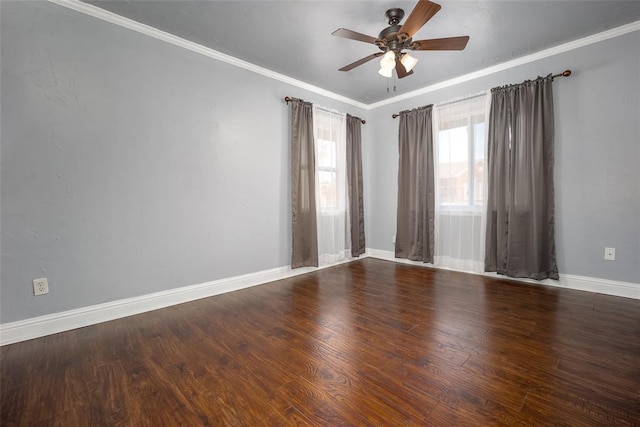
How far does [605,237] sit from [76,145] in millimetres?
5089

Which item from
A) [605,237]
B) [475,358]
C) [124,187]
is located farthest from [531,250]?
[124,187]

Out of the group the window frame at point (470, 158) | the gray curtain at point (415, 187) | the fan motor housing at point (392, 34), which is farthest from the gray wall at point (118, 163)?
the window frame at point (470, 158)

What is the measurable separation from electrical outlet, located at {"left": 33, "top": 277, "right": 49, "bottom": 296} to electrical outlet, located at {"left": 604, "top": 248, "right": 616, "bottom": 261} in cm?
516

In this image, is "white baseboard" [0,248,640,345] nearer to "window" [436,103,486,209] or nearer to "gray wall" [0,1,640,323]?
"gray wall" [0,1,640,323]

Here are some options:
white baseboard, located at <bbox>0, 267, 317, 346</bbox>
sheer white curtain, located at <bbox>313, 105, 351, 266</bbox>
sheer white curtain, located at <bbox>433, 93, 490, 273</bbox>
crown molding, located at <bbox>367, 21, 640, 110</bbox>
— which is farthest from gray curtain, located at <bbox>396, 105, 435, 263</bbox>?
white baseboard, located at <bbox>0, 267, 317, 346</bbox>

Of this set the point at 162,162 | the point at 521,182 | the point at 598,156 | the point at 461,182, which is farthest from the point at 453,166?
the point at 162,162

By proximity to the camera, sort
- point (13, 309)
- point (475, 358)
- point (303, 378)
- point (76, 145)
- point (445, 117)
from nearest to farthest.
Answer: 1. point (303, 378)
2. point (475, 358)
3. point (13, 309)
4. point (76, 145)
5. point (445, 117)

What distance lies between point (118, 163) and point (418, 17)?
2733 mm

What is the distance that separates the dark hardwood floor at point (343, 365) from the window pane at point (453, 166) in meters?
1.55

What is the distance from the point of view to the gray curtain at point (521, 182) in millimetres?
3000

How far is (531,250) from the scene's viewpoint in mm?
3078

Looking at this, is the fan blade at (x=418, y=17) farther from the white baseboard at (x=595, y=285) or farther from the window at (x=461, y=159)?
the white baseboard at (x=595, y=285)

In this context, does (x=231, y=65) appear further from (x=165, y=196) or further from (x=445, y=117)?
(x=445, y=117)

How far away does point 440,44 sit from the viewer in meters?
2.21
